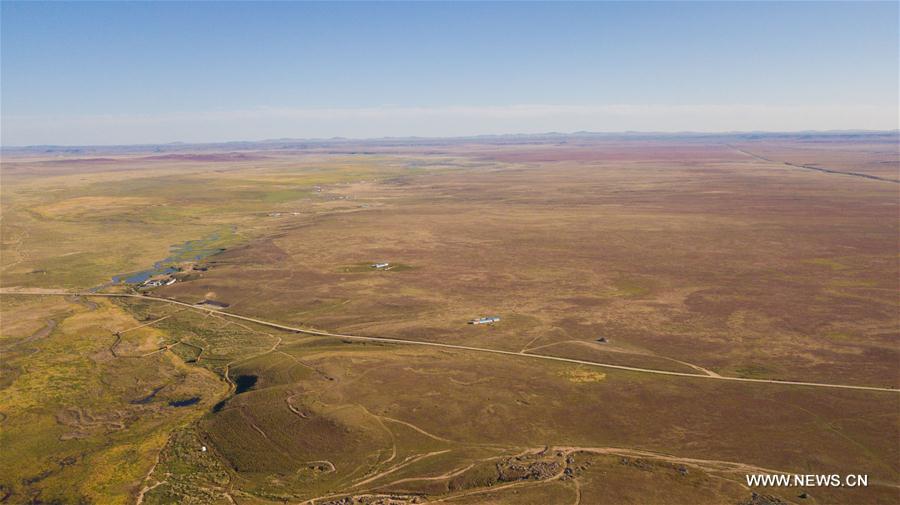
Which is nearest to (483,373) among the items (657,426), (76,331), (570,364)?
(570,364)

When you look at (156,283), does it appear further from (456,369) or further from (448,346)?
(456,369)

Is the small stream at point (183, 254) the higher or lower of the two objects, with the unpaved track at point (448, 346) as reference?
higher

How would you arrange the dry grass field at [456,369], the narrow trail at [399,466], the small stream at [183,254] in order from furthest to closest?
the small stream at [183,254]
the dry grass field at [456,369]
the narrow trail at [399,466]

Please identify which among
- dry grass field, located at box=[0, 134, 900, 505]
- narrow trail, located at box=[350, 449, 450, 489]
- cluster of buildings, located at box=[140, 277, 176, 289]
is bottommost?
narrow trail, located at box=[350, 449, 450, 489]

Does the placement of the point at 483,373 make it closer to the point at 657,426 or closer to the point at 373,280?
the point at 657,426

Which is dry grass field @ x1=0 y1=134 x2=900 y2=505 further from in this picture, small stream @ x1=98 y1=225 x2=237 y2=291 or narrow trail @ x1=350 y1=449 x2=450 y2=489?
small stream @ x1=98 y1=225 x2=237 y2=291

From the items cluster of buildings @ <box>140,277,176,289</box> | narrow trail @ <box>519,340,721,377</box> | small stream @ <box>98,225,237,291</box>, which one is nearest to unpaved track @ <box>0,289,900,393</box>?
narrow trail @ <box>519,340,721,377</box>

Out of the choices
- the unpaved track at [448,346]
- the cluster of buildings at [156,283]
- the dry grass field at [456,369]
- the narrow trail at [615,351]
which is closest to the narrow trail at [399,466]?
the dry grass field at [456,369]

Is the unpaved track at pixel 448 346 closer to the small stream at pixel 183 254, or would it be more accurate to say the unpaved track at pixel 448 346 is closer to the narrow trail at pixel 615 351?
the narrow trail at pixel 615 351

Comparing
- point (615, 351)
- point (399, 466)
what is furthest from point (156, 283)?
point (615, 351)
